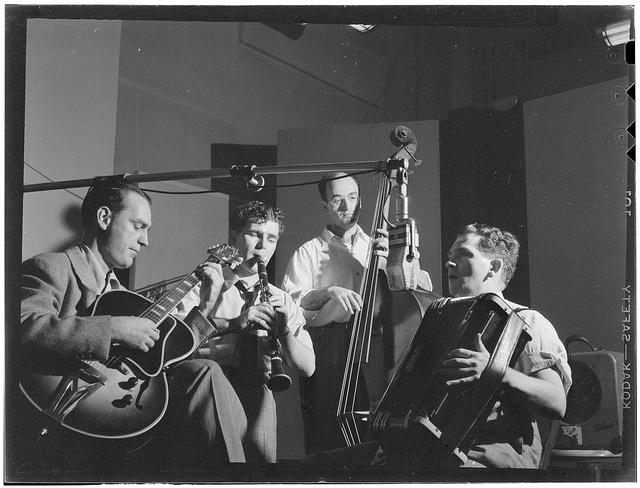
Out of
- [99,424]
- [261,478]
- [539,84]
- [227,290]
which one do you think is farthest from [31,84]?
[539,84]

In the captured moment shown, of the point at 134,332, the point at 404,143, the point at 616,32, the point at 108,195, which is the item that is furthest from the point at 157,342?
the point at 616,32

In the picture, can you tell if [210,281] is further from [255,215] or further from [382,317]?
[382,317]

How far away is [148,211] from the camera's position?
183cm

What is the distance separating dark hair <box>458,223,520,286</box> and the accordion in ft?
0.47

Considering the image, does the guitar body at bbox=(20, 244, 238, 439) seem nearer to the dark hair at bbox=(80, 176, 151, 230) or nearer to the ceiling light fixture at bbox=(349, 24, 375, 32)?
the dark hair at bbox=(80, 176, 151, 230)

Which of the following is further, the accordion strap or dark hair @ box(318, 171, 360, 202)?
dark hair @ box(318, 171, 360, 202)

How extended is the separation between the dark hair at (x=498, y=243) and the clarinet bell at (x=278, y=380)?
0.60 metres

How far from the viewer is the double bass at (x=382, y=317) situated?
1.78 metres

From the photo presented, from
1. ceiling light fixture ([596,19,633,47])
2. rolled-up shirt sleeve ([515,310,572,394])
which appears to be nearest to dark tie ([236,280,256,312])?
rolled-up shirt sleeve ([515,310,572,394])

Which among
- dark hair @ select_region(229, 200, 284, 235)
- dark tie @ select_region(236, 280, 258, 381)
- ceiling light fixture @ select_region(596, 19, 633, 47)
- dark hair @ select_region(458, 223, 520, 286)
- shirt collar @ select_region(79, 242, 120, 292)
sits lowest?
dark tie @ select_region(236, 280, 258, 381)

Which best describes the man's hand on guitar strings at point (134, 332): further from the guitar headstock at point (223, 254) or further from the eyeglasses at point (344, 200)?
the eyeglasses at point (344, 200)

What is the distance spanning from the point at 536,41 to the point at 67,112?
1315 millimetres

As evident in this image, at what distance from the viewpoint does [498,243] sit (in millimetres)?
1849

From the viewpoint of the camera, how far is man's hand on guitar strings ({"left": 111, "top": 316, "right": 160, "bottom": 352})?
5.73ft
